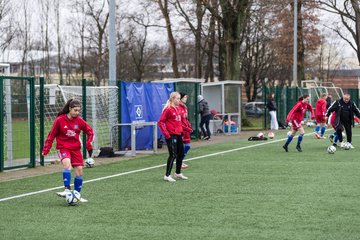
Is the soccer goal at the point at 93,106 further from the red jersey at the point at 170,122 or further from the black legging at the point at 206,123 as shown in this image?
the black legging at the point at 206,123

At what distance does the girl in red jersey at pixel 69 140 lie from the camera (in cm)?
1120

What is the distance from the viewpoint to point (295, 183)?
13211mm

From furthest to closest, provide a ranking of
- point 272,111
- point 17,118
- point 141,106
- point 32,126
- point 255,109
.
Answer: point 255,109, point 272,111, point 141,106, point 32,126, point 17,118

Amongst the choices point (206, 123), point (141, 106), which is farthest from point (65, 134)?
point (206, 123)

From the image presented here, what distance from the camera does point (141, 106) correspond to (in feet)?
74.1

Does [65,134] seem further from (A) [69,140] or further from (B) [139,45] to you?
(B) [139,45]

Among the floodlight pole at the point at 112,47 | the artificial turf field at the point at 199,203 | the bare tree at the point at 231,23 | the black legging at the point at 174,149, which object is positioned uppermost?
the bare tree at the point at 231,23

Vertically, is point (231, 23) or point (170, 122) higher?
point (231, 23)

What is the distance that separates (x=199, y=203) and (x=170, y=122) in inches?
144

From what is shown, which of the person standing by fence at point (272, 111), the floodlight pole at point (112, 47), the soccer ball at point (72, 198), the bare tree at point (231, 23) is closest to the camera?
the soccer ball at point (72, 198)

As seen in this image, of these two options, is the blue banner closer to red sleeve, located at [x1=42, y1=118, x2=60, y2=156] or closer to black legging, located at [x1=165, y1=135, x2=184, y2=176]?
black legging, located at [x1=165, y1=135, x2=184, y2=176]

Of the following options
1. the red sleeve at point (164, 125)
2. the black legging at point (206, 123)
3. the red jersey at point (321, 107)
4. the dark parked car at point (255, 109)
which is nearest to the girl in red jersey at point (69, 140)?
the red sleeve at point (164, 125)

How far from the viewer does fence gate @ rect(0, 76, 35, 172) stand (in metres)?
16.9

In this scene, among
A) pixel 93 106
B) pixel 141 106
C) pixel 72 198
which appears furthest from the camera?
pixel 141 106
